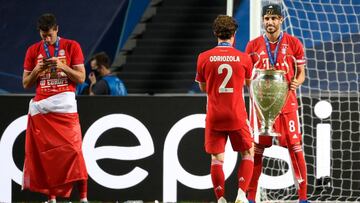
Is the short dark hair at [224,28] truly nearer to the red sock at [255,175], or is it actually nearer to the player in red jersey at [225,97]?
the player in red jersey at [225,97]

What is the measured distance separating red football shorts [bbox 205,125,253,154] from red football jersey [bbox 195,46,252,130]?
0.06 meters

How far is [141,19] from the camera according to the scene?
18.0 meters

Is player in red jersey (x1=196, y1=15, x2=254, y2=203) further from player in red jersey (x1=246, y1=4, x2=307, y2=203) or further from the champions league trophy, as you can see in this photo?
player in red jersey (x1=246, y1=4, x2=307, y2=203)

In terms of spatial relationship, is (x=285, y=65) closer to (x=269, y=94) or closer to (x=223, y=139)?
(x=269, y=94)

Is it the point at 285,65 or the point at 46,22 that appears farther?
the point at 285,65

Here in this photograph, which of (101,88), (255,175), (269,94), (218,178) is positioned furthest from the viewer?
(101,88)

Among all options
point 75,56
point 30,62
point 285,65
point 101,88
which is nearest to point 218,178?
point 285,65

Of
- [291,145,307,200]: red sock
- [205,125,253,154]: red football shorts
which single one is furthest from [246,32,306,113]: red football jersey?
[205,125,253,154]: red football shorts

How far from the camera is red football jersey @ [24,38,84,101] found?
9.91 metres

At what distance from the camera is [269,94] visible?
954 centimetres

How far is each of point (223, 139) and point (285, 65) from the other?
0.94 m

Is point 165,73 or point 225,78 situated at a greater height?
point 225,78

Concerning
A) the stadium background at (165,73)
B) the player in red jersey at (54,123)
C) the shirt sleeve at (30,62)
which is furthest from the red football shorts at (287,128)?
the shirt sleeve at (30,62)

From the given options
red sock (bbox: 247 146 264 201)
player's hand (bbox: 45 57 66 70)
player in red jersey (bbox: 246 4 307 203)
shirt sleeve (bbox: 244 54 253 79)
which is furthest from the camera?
red sock (bbox: 247 146 264 201)
